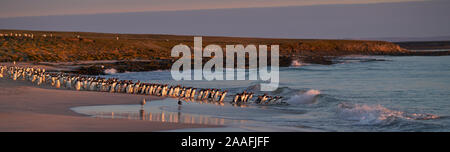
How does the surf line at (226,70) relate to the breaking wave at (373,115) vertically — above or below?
above

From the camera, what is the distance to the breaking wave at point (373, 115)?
15.2m

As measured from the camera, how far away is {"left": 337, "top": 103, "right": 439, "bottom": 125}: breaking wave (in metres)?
15.2

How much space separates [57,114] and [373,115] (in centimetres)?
901

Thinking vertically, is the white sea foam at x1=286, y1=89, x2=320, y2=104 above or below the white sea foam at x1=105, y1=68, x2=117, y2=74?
below

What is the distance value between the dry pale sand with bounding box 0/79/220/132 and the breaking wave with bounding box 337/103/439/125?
17.0ft

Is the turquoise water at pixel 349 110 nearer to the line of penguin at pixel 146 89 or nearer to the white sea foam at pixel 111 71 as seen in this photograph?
the line of penguin at pixel 146 89

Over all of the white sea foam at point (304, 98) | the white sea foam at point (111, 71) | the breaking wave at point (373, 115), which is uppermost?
the white sea foam at point (111, 71)

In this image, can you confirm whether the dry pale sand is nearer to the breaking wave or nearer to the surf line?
the breaking wave

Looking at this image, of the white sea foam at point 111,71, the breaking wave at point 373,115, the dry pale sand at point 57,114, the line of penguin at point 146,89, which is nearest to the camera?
the dry pale sand at point 57,114

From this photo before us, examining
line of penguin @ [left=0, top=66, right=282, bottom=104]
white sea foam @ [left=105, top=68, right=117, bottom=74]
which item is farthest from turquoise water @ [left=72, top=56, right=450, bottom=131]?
white sea foam @ [left=105, top=68, right=117, bottom=74]

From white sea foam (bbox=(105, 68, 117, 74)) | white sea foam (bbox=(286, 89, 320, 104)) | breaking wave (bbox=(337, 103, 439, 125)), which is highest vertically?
white sea foam (bbox=(105, 68, 117, 74))

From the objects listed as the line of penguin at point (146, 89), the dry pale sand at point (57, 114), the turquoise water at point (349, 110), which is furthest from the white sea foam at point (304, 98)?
the dry pale sand at point (57, 114)

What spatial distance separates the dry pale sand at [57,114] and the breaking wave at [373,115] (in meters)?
5.18

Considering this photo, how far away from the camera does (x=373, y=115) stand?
52.2ft
